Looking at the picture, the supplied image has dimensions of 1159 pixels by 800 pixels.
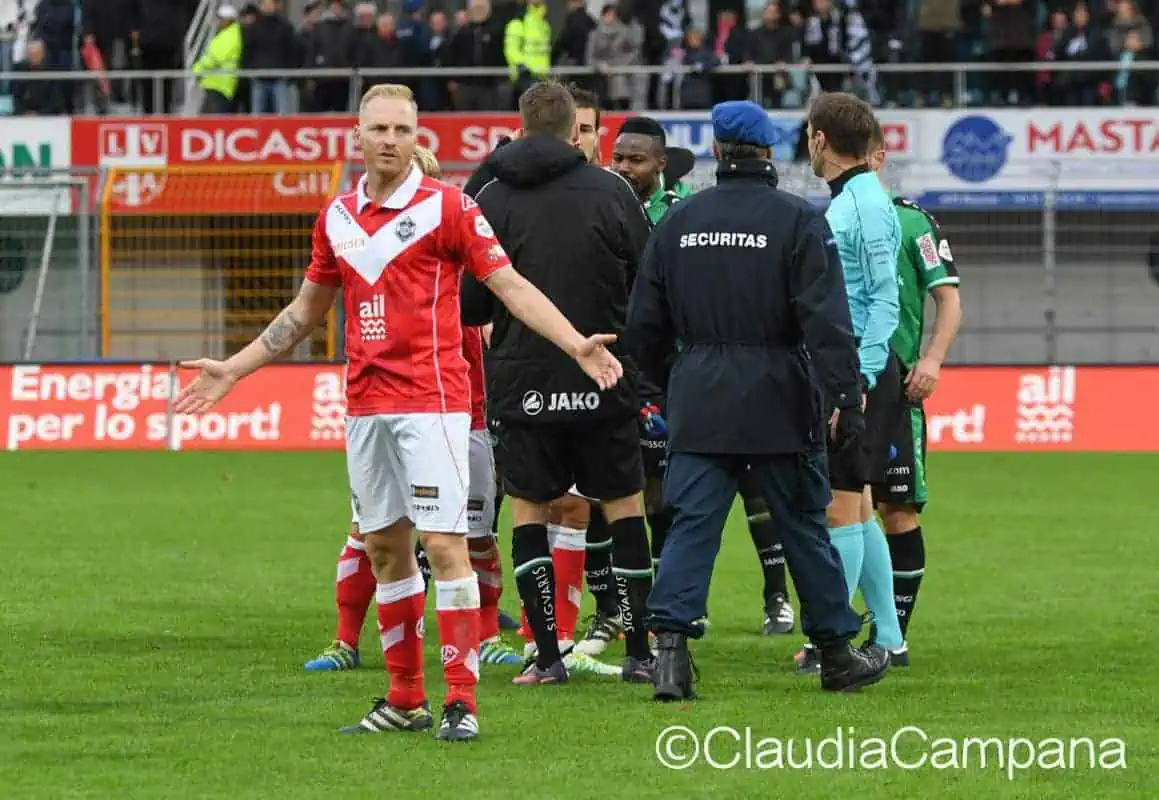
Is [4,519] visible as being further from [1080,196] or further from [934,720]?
[1080,196]

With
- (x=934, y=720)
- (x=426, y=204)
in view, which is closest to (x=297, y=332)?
(x=426, y=204)

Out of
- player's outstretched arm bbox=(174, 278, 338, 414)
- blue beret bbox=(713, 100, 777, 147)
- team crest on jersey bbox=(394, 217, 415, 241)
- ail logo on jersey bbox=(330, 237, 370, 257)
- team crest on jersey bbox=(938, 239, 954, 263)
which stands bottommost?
player's outstretched arm bbox=(174, 278, 338, 414)

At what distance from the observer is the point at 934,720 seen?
8523 millimetres

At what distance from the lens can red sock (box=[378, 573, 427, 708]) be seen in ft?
27.2

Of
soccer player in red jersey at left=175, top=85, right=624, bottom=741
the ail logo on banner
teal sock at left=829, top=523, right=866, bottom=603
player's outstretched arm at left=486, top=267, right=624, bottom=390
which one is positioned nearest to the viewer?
player's outstretched arm at left=486, top=267, right=624, bottom=390

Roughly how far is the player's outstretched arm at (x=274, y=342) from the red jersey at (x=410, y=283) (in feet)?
0.84

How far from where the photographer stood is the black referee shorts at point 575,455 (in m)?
9.51

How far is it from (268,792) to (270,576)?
21.6 feet

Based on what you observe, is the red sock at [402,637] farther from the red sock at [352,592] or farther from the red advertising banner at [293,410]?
the red advertising banner at [293,410]

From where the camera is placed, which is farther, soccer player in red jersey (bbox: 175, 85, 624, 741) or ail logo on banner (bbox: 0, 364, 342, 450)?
ail logo on banner (bbox: 0, 364, 342, 450)

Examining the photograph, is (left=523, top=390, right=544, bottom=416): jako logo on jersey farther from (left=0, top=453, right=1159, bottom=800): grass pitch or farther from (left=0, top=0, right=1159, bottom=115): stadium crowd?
(left=0, top=0, right=1159, bottom=115): stadium crowd

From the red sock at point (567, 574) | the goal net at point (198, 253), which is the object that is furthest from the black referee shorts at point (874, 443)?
the goal net at point (198, 253)

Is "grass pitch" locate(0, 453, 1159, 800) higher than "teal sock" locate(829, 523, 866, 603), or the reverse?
"teal sock" locate(829, 523, 866, 603)

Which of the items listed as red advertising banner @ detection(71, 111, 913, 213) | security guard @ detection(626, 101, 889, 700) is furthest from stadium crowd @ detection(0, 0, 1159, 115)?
security guard @ detection(626, 101, 889, 700)
